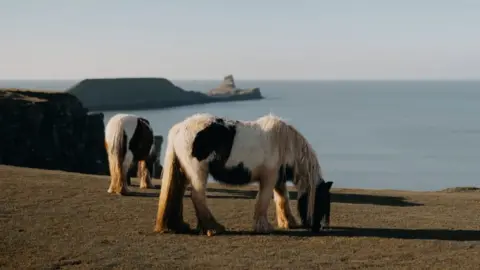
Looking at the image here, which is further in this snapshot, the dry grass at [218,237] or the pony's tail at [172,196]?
the pony's tail at [172,196]

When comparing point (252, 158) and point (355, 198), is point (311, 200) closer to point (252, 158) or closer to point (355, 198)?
point (252, 158)

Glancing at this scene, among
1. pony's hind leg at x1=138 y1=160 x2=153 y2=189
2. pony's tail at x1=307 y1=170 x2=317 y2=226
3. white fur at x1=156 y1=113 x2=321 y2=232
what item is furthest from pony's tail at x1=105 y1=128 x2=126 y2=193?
pony's tail at x1=307 y1=170 x2=317 y2=226

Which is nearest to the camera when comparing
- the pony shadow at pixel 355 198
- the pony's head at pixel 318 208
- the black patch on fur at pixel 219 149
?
the black patch on fur at pixel 219 149

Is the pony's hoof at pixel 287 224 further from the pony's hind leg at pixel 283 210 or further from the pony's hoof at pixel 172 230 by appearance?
the pony's hoof at pixel 172 230

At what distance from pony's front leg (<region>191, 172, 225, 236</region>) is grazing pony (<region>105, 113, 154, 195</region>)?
511 centimetres

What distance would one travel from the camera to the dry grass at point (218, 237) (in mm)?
9047

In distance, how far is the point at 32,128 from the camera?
40.0 meters

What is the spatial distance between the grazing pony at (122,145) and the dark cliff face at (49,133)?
22.9 m

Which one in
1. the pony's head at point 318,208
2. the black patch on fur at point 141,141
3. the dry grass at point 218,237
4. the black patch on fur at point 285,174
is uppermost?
the black patch on fur at point 141,141

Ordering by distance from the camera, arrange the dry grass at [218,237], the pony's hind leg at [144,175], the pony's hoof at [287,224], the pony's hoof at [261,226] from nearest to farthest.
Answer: the dry grass at [218,237] < the pony's hoof at [261,226] < the pony's hoof at [287,224] < the pony's hind leg at [144,175]

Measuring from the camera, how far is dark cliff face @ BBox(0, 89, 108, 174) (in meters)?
38.5

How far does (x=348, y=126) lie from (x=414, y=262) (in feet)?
310

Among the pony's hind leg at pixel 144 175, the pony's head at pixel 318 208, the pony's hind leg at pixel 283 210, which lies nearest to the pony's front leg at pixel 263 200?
the pony's hind leg at pixel 283 210

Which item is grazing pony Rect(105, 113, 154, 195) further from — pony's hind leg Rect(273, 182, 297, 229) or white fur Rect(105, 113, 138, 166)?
pony's hind leg Rect(273, 182, 297, 229)
